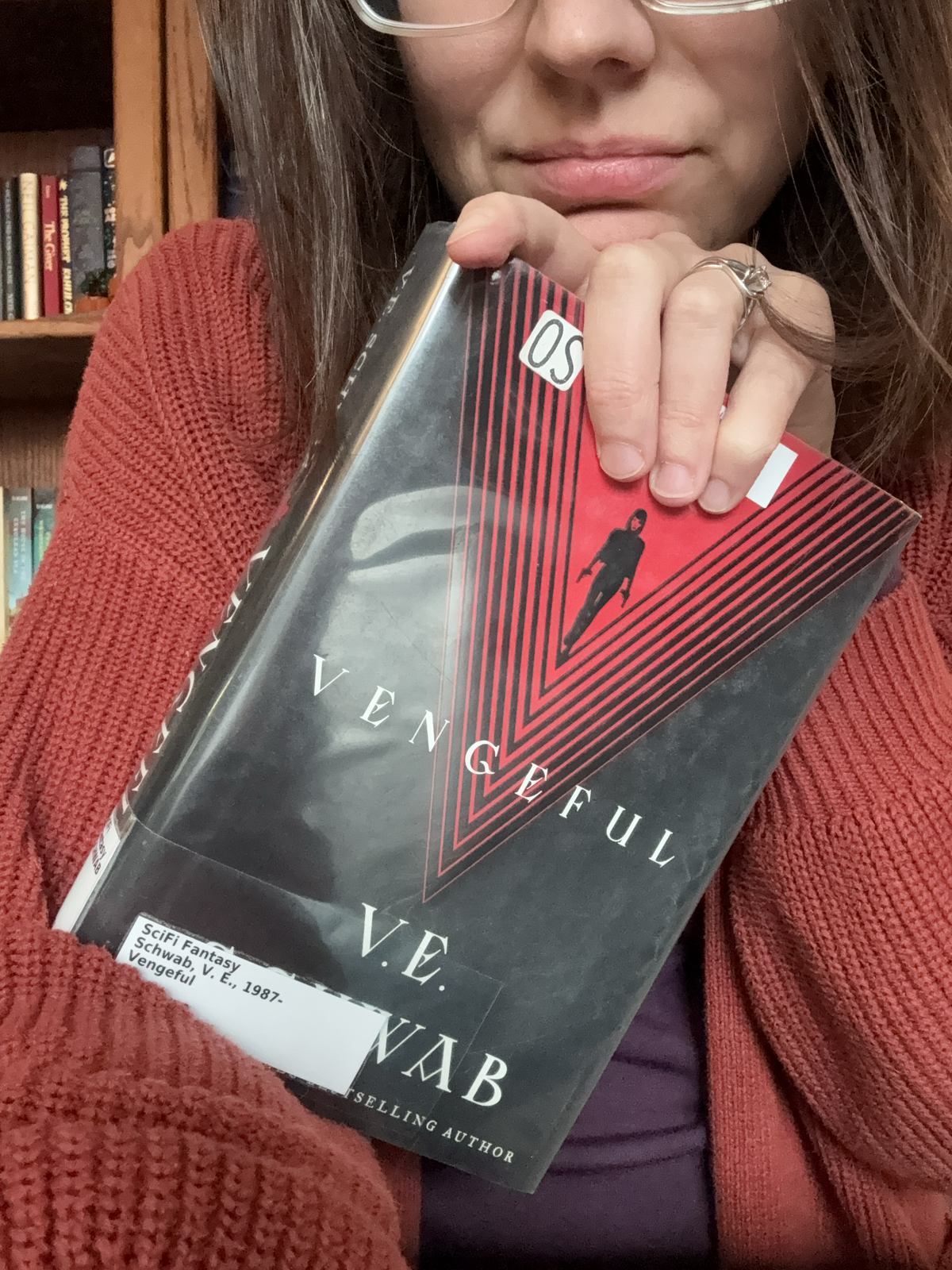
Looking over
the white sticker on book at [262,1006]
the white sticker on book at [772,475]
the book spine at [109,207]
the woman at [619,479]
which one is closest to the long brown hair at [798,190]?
the woman at [619,479]

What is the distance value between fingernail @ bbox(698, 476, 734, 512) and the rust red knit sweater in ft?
0.61

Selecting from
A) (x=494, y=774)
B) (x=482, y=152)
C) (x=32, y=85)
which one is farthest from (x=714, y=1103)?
(x=32, y=85)

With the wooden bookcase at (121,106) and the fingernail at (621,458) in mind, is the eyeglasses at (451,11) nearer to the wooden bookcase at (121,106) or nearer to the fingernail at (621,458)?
the fingernail at (621,458)

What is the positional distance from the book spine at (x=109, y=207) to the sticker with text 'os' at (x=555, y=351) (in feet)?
2.83

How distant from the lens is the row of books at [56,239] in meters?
0.99

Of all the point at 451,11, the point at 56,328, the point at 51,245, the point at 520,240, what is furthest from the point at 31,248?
the point at 520,240

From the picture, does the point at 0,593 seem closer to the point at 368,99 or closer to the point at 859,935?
the point at 368,99

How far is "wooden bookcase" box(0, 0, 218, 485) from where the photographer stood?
786mm

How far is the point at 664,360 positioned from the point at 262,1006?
0.99ft

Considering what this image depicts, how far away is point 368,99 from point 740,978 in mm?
571

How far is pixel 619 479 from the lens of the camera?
31 centimetres

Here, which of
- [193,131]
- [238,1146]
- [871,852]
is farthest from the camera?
[193,131]

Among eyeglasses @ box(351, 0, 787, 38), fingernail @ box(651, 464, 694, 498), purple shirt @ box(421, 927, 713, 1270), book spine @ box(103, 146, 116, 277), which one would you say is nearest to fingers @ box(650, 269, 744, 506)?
fingernail @ box(651, 464, 694, 498)

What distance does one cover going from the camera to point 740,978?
502 mm
